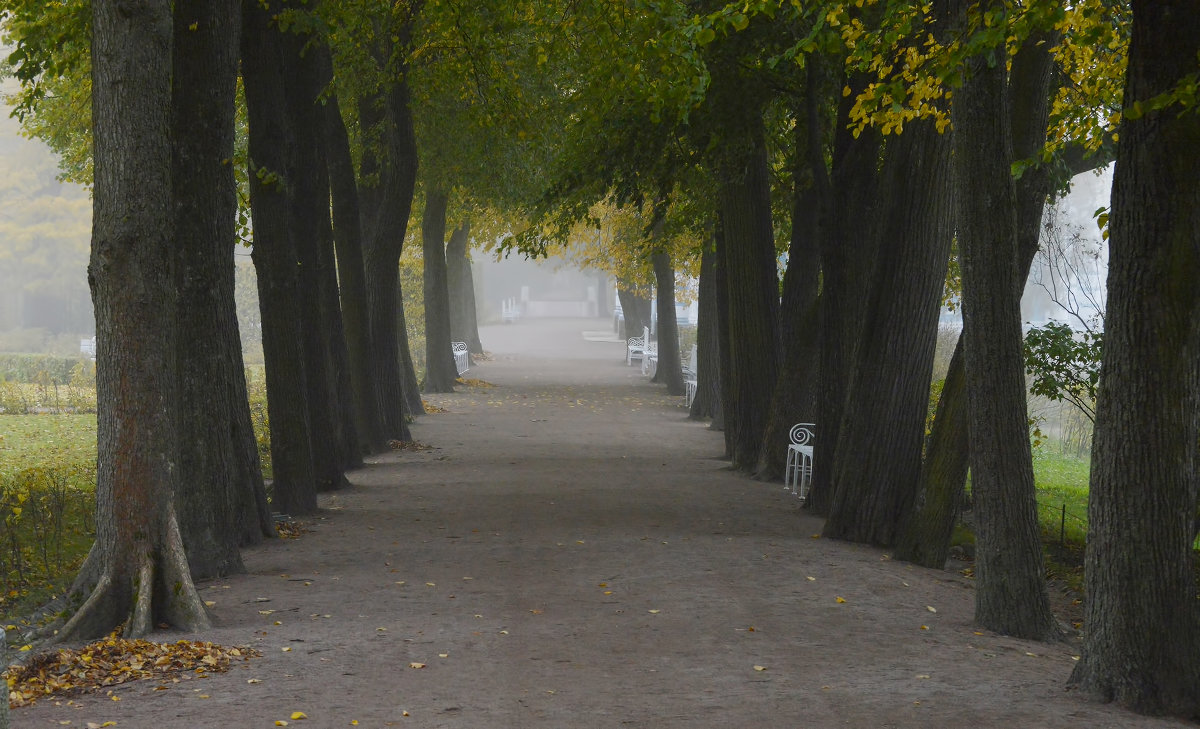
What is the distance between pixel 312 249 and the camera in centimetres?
1440

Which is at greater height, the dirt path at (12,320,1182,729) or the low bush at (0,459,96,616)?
the low bush at (0,459,96,616)

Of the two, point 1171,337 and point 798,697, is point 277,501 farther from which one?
point 1171,337

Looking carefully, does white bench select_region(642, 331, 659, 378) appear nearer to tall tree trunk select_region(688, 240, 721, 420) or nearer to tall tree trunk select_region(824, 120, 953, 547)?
tall tree trunk select_region(688, 240, 721, 420)

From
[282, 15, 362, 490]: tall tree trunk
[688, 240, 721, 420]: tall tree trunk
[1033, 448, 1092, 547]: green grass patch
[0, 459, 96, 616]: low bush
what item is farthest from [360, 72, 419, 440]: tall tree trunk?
[1033, 448, 1092, 547]: green grass patch

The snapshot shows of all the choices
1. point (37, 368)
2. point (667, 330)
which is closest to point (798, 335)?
point (667, 330)

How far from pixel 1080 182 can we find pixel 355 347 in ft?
262

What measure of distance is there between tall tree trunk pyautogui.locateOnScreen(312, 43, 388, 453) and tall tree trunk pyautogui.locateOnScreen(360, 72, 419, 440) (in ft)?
1.20

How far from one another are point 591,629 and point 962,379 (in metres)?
3.85

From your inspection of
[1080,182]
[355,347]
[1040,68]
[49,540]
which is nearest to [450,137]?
[355,347]

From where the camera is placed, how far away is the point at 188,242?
379 inches

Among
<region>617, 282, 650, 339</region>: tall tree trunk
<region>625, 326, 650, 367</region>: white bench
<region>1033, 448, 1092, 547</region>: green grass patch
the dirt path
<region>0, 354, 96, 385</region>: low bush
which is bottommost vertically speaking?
<region>1033, 448, 1092, 547</region>: green grass patch

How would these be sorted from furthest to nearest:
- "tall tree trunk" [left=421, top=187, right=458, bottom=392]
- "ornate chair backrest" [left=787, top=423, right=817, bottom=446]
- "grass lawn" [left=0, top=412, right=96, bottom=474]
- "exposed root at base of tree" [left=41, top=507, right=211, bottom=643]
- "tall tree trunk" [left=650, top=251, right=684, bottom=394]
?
1. "tall tree trunk" [left=650, top=251, right=684, bottom=394]
2. "tall tree trunk" [left=421, top=187, right=458, bottom=392]
3. "grass lawn" [left=0, top=412, right=96, bottom=474]
4. "ornate chair backrest" [left=787, top=423, right=817, bottom=446]
5. "exposed root at base of tree" [left=41, top=507, right=211, bottom=643]

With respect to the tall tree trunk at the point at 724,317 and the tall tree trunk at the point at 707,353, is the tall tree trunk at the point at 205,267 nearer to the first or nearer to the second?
the tall tree trunk at the point at 724,317

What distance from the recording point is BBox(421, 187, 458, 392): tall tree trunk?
1155 inches
